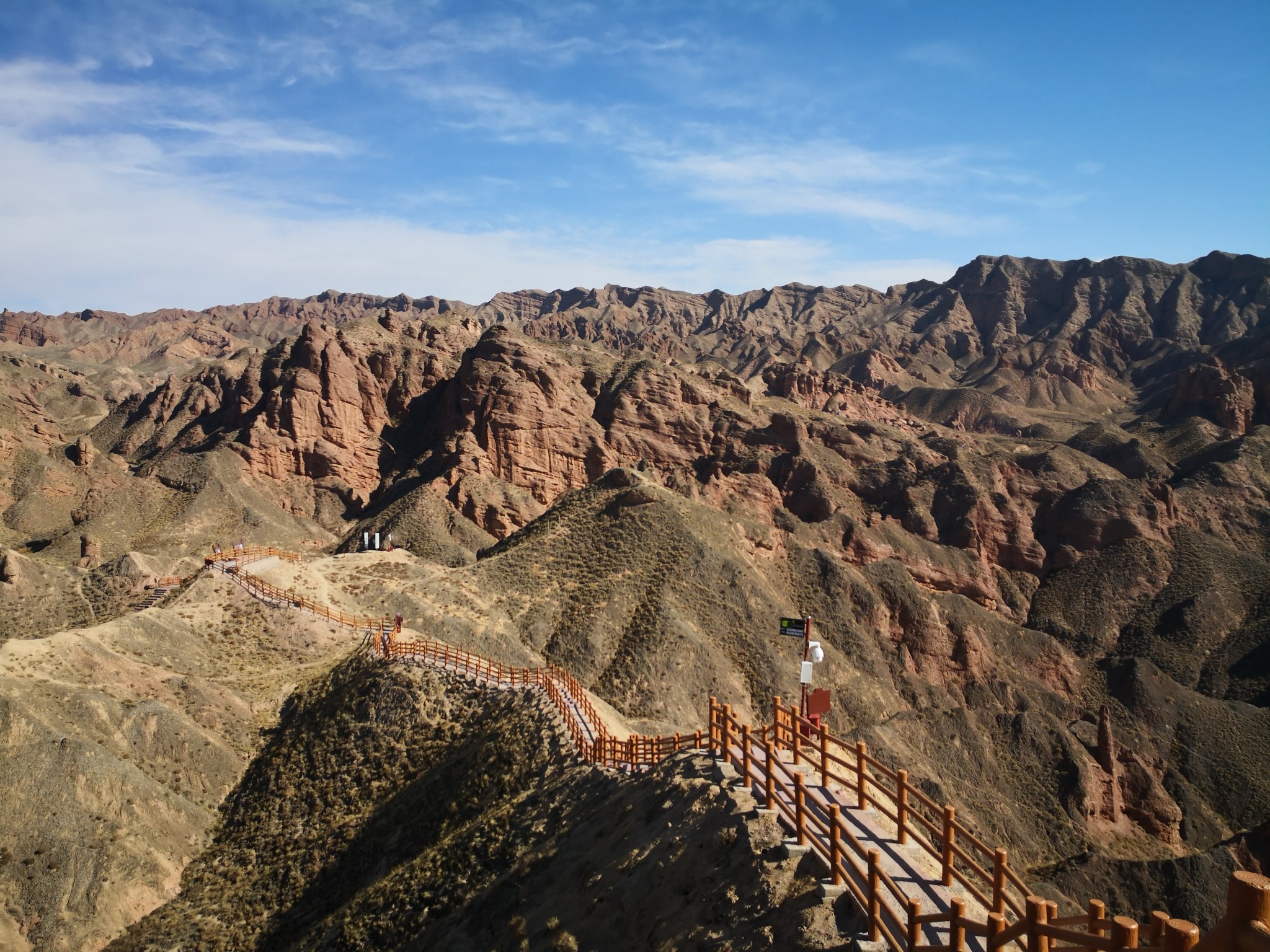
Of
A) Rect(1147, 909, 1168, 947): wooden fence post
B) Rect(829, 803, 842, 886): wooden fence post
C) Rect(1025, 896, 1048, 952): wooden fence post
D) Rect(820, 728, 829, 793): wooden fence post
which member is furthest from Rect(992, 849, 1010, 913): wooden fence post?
Rect(820, 728, 829, 793): wooden fence post

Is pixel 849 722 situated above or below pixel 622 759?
below

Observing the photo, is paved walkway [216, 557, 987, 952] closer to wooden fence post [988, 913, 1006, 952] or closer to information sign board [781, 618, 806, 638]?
wooden fence post [988, 913, 1006, 952]

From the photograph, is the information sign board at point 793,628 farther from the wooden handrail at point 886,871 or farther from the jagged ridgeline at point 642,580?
the jagged ridgeline at point 642,580

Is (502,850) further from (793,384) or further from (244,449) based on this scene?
(793,384)

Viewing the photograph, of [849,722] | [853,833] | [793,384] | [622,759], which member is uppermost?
[793,384]

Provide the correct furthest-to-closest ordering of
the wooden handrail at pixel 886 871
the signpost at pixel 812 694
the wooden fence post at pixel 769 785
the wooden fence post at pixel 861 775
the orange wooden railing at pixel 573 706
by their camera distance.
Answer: the orange wooden railing at pixel 573 706
the signpost at pixel 812 694
the wooden fence post at pixel 769 785
the wooden fence post at pixel 861 775
the wooden handrail at pixel 886 871

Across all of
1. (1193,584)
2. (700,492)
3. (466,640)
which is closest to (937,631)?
(700,492)

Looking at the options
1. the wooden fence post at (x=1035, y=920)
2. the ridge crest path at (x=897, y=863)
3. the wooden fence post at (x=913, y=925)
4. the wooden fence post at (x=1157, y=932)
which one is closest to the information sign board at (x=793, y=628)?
the ridge crest path at (x=897, y=863)
